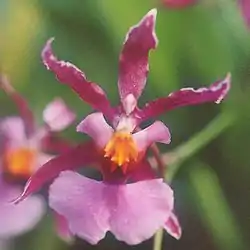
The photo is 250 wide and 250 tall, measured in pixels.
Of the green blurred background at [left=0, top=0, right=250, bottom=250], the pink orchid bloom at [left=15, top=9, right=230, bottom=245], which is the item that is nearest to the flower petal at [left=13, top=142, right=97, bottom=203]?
the pink orchid bloom at [left=15, top=9, right=230, bottom=245]

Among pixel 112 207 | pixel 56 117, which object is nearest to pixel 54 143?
pixel 56 117

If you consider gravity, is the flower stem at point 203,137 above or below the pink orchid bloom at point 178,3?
below

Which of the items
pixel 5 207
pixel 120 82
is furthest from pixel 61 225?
pixel 120 82

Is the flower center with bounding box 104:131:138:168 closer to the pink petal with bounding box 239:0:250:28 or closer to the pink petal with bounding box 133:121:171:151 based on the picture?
the pink petal with bounding box 133:121:171:151

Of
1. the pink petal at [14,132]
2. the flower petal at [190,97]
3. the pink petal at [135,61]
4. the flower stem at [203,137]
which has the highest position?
the pink petal at [135,61]

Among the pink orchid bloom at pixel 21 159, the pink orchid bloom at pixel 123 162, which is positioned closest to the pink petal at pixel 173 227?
the pink orchid bloom at pixel 123 162

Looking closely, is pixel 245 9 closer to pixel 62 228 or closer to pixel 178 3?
pixel 178 3

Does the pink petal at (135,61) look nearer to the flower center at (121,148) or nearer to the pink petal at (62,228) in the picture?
the flower center at (121,148)

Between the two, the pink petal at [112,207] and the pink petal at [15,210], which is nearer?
the pink petal at [112,207]
